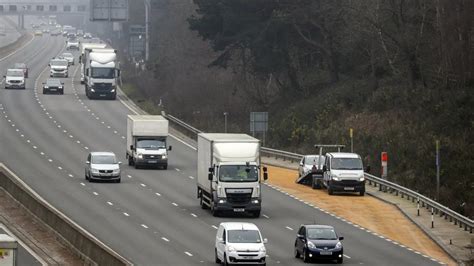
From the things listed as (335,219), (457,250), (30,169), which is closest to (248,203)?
(335,219)

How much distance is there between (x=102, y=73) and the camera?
116 m

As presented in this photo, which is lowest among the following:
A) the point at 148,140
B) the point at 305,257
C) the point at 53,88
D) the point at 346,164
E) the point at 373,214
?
the point at 373,214

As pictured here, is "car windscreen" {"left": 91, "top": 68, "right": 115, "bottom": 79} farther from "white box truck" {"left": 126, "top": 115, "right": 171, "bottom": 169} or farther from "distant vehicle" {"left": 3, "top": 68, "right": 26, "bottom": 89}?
"white box truck" {"left": 126, "top": 115, "right": 171, "bottom": 169}

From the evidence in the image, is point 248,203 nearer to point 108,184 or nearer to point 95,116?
point 108,184

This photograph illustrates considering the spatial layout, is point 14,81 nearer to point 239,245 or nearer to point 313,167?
point 313,167

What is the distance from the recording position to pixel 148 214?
61094mm

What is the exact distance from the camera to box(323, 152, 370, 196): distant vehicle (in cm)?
6850

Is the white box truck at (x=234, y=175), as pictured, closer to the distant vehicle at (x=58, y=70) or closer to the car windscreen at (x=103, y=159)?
the car windscreen at (x=103, y=159)

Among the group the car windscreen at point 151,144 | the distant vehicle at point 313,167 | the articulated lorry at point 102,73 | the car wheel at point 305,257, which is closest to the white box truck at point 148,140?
the car windscreen at point 151,144

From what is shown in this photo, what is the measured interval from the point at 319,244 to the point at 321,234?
0.64 meters

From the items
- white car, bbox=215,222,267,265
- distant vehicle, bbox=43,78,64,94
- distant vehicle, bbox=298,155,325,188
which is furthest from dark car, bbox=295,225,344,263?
distant vehicle, bbox=43,78,64,94

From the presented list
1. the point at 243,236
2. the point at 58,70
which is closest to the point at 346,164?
the point at 243,236

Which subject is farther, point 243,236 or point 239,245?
point 243,236

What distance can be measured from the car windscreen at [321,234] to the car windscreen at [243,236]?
2312 millimetres
